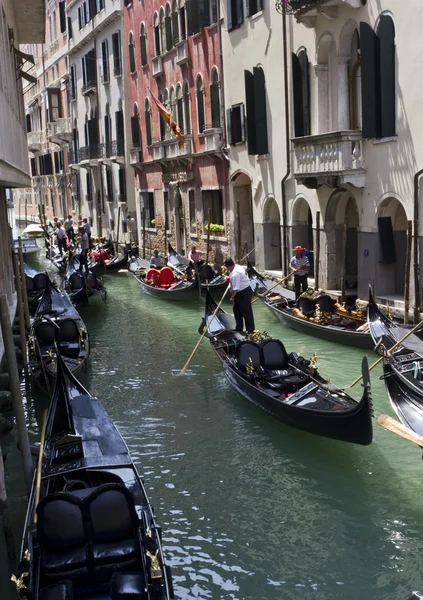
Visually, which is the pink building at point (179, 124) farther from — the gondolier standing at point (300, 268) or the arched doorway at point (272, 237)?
the gondolier standing at point (300, 268)

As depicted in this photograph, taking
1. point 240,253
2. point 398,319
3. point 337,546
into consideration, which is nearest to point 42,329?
point 398,319

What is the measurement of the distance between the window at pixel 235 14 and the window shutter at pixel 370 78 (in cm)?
493

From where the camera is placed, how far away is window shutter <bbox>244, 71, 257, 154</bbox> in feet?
49.5

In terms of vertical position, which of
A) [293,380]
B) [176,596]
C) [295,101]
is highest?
[295,101]

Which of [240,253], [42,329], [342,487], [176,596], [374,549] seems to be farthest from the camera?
[240,253]

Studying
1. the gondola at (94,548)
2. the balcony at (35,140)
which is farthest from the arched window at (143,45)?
the gondola at (94,548)

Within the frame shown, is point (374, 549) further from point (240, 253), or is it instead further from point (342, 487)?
point (240, 253)

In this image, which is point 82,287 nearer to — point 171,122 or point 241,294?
point 171,122

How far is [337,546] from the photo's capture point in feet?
17.2

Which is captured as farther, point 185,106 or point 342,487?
point 185,106

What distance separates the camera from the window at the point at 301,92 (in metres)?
13.1

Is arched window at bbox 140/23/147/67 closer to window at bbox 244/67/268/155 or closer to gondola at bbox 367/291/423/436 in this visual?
window at bbox 244/67/268/155

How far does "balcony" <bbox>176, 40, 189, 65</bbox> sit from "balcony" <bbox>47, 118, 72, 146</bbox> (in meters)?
13.3

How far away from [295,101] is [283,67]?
0.74m
